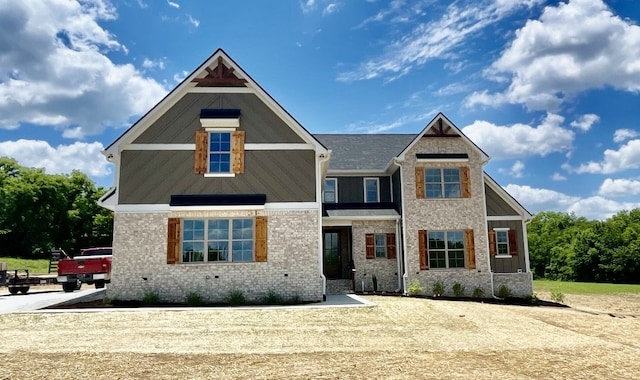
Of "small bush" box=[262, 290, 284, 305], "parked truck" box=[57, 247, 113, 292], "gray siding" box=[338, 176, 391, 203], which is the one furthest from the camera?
"gray siding" box=[338, 176, 391, 203]

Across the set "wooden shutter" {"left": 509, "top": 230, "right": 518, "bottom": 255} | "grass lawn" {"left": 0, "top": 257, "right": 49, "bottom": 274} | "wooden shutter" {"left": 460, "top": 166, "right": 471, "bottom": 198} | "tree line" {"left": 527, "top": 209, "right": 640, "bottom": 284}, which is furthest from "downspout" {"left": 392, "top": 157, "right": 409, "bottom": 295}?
"grass lawn" {"left": 0, "top": 257, "right": 49, "bottom": 274}

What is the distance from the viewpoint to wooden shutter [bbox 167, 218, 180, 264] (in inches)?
597

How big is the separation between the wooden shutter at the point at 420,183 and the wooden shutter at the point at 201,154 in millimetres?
9196

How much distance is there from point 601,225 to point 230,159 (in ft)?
114

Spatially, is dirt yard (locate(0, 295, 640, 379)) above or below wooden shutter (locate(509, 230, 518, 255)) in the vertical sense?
below

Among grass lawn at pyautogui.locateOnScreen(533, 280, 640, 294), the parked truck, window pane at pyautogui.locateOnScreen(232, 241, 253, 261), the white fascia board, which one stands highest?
the white fascia board

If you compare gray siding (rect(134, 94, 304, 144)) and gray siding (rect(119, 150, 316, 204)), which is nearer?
gray siding (rect(119, 150, 316, 204))

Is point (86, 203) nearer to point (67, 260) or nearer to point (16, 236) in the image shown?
point (16, 236)

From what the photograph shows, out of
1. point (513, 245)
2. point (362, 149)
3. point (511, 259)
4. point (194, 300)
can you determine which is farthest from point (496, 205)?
point (194, 300)

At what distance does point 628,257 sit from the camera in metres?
33.2

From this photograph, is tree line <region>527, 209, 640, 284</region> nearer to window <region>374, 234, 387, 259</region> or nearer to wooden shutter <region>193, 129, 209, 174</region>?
window <region>374, 234, 387, 259</region>

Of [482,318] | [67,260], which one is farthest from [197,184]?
[482,318]

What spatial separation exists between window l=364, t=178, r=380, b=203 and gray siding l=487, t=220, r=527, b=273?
5346 millimetres

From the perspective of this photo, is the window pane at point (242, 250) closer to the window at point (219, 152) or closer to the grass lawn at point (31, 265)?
the window at point (219, 152)
